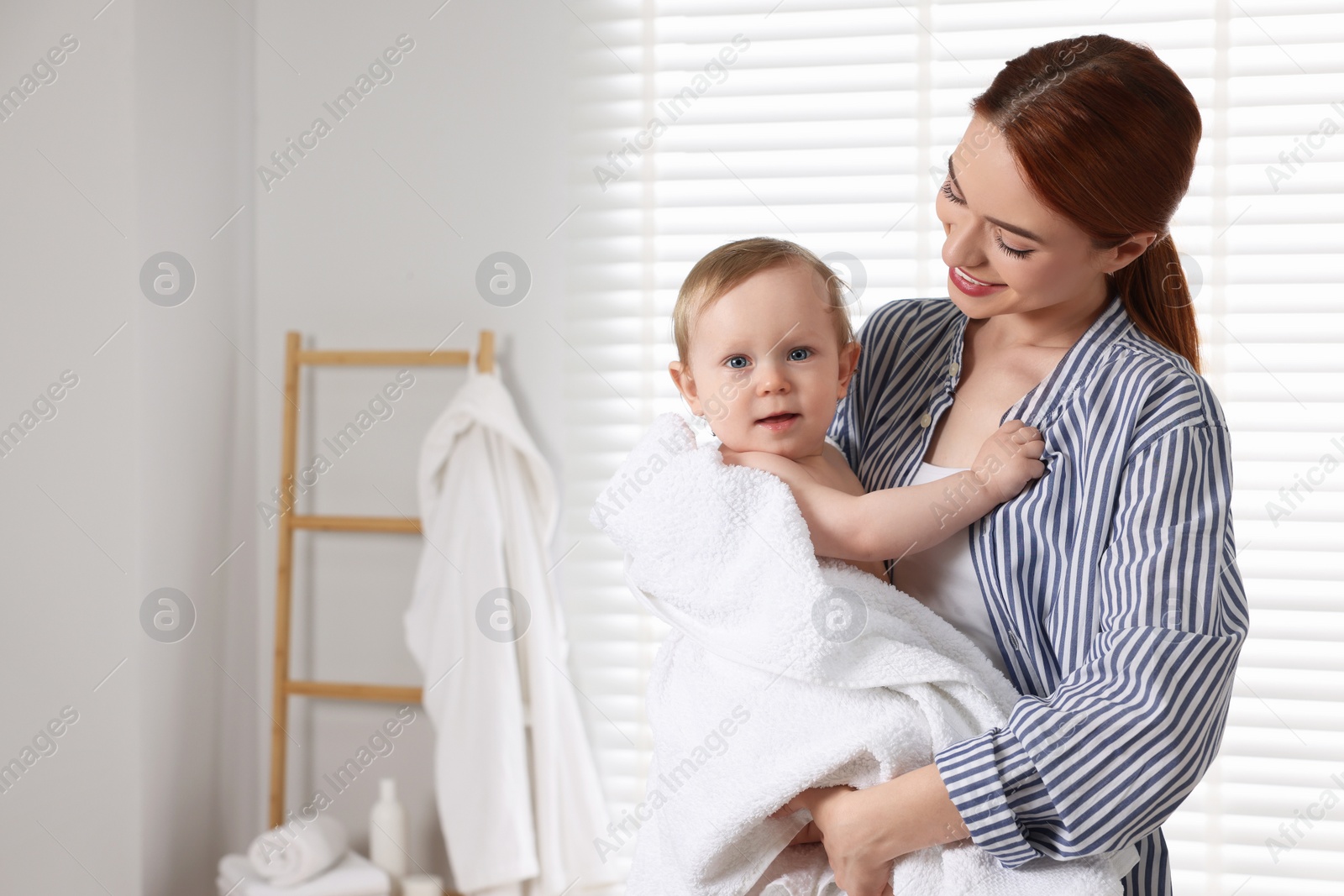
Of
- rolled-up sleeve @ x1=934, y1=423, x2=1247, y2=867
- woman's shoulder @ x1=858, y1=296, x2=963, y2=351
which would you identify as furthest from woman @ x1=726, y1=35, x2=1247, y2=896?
woman's shoulder @ x1=858, y1=296, x2=963, y2=351

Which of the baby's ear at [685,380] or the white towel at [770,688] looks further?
the baby's ear at [685,380]

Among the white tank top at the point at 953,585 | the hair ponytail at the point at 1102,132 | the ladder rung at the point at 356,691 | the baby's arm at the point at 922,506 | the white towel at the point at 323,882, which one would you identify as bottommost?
the white towel at the point at 323,882

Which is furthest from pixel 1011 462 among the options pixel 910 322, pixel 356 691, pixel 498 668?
pixel 356 691

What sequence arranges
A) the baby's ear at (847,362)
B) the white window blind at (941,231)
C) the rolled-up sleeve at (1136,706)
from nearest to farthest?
the rolled-up sleeve at (1136,706) → the baby's ear at (847,362) → the white window blind at (941,231)

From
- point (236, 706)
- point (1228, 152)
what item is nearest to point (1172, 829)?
point (1228, 152)

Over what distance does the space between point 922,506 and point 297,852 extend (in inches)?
62.0

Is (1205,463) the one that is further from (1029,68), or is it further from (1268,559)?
(1268,559)

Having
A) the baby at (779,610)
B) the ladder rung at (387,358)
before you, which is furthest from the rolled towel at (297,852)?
the baby at (779,610)

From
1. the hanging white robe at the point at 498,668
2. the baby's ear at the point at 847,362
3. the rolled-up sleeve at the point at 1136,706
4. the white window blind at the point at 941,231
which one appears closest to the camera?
the rolled-up sleeve at the point at 1136,706

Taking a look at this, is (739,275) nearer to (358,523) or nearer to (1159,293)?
(1159,293)

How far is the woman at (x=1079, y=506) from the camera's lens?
0.72 metres

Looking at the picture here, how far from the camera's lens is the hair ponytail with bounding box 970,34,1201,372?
0.78 meters

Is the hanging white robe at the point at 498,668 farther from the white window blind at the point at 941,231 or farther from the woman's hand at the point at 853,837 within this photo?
the woman's hand at the point at 853,837

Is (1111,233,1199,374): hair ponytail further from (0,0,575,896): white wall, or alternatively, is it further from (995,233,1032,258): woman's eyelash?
(0,0,575,896): white wall
